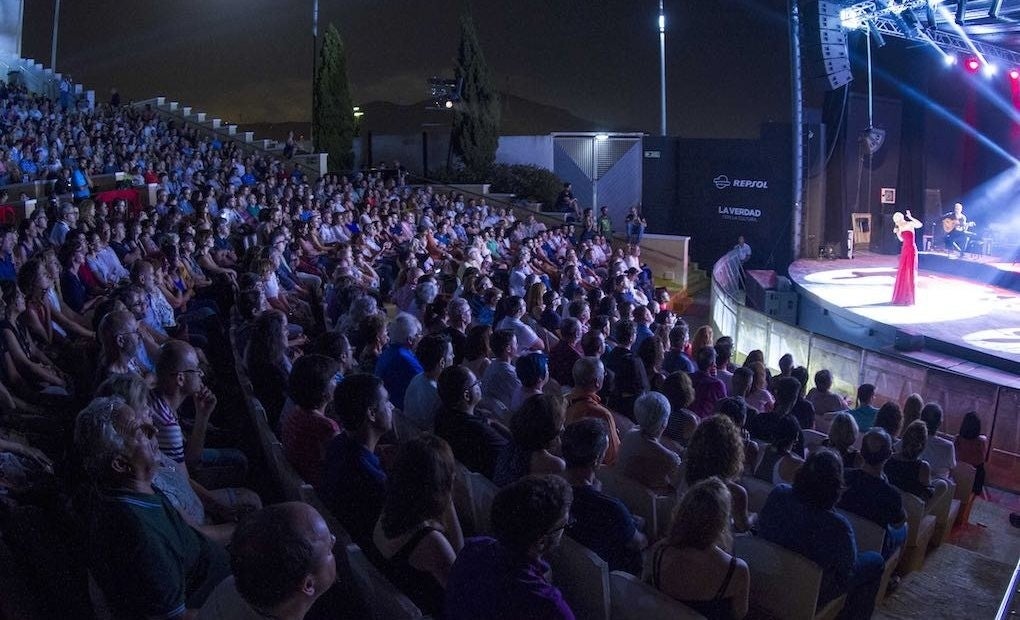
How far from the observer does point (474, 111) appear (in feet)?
74.9

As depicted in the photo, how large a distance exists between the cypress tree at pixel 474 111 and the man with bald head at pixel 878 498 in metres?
18.8

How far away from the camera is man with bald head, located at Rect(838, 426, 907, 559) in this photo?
13.6ft

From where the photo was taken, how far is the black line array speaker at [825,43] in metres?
15.8

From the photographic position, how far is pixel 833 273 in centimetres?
1684

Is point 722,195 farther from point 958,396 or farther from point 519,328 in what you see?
point 519,328

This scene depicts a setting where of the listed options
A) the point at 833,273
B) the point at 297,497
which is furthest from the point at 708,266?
the point at 297,497

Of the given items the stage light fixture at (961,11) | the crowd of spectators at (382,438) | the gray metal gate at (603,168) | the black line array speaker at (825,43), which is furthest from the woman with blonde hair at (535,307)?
the gray metal gate at (603,168)

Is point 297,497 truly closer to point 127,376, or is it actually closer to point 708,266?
point 127,376

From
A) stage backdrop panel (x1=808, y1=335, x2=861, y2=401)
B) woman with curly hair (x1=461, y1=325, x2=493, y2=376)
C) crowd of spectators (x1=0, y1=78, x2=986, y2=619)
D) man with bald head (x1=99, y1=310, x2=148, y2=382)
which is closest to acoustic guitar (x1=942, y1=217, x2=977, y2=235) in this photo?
stage backdrop panel (x1=808, y1=335, x2=861, y2=401)

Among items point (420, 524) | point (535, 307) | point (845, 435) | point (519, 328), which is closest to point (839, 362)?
point (535, 307)

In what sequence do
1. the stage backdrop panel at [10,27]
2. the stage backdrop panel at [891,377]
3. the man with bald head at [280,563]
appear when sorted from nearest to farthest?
1. the man with bald head at [280,563]
2. the stage backdrop panel at [891,377]
3. the stage backdrop panel at [10,27]

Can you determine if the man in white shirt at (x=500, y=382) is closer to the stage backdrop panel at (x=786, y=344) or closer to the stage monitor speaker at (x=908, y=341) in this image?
the stage backdrop panel at (x=786, y=344)

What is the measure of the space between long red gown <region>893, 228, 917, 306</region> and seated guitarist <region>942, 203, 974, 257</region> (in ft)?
20.8

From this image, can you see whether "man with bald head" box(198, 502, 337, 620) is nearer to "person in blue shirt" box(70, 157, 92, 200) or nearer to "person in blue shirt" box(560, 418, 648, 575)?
"person in blue shirt" box(560, 418, 648, 575)
